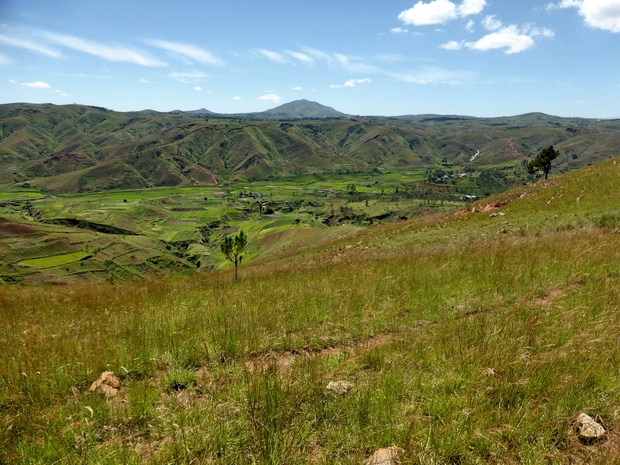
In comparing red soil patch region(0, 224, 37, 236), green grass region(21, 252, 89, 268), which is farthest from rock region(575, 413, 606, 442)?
red soil patch region(0, 224, 37, 236)

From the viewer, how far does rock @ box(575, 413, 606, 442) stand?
8.80ft

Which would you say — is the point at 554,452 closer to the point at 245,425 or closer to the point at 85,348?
the point at 245,425

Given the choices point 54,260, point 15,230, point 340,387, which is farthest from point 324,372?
point 15,230

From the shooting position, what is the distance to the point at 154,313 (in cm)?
638

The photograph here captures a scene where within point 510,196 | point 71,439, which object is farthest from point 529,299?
point 510,196

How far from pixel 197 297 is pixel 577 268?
31.2 ft

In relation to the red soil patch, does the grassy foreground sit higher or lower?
higher

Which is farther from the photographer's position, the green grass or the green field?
the green field

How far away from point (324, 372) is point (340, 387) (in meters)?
0.24

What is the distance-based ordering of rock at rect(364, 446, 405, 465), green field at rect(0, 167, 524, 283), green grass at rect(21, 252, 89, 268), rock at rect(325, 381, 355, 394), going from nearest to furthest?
1. rock at rect(364, 446, 405, 465)
2. rock at rect(325, 381, 355, 394)
3. green grass at rect(21, 252, 89, 268)
4. green field at rect(0, 167, 524, 283)

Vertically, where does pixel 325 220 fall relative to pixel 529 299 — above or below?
below

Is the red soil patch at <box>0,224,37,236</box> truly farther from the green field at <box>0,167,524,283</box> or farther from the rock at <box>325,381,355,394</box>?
the rock at <box>325,381,355,394</box>

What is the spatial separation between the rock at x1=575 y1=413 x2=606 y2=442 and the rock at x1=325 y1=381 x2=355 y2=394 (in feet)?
6.79

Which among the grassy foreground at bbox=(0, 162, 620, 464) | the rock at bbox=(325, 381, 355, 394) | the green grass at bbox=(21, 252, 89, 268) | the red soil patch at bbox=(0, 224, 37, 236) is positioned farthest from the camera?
the red soil patch at bbox=(0, 224, 37, 236)
